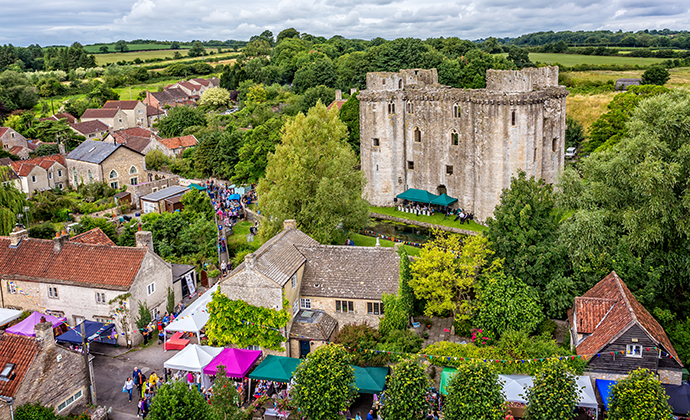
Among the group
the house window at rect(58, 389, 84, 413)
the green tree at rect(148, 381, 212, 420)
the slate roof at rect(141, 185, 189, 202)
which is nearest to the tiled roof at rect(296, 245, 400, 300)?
the green tree at rect(148, 381, 212, 420)

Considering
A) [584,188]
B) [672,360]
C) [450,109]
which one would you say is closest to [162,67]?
[450,109]

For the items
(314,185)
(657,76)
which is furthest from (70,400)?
(657,76)

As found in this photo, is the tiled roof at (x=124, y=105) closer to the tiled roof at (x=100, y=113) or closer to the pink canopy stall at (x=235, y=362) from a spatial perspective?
the tiled roof at (x=100, y=113)

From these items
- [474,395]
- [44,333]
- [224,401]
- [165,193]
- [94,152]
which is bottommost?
[224,401]

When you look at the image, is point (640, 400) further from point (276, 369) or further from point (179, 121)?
point (179, 121)

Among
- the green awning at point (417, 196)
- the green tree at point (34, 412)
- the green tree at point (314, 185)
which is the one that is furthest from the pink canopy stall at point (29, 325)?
the green awning at point (417, 196)

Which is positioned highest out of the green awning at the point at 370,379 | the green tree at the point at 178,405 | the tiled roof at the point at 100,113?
the tiled roof at the point at 100,113

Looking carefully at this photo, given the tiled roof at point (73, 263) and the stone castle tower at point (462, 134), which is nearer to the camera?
the tiled roof at point (73, 263)

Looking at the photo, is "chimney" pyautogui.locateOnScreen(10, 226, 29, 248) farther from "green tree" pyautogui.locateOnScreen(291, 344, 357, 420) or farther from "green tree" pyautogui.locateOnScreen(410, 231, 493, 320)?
"green tree" pyautogui.locateOnScreen(410, 231, 493, 320)
